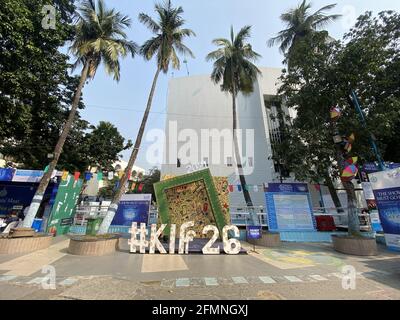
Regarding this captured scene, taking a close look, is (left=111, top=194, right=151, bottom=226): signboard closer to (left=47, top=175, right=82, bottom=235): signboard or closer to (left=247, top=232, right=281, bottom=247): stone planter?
(left=47, top=175, right=82, bottom=235): signboard

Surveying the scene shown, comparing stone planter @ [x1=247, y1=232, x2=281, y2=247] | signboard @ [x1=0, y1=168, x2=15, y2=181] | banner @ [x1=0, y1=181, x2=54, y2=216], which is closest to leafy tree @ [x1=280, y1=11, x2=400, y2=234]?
stone planter @ [x1=247, y1=232, x2=281, y2=247]

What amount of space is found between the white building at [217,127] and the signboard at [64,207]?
41.2 feet

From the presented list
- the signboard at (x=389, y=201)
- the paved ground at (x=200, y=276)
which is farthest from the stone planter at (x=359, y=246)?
the signboard at (x=389, y=201)

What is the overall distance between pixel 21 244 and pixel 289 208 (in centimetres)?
1134

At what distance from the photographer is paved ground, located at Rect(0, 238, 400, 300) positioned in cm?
461

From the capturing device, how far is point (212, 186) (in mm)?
10219

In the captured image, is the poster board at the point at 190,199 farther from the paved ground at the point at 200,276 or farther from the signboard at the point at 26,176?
the signboard at the point at 26,176

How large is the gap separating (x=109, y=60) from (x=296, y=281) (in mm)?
13544

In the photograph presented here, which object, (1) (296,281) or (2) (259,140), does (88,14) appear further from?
(2) (259,140)

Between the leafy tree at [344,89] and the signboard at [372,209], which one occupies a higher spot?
the leafy tree at [344,89]

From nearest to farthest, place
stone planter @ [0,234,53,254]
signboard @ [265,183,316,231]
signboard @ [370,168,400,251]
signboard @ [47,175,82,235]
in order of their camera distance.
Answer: stone planter @ [0,234,53,254]
signboard @ [370,168,400,251]
signboard @ [265,183,316,231]
signboard @ [47,175,82,235]

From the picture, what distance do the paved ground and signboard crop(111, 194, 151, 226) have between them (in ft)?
16.6

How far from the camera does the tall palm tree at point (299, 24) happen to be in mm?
18625

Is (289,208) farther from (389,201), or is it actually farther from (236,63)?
(236,63)
